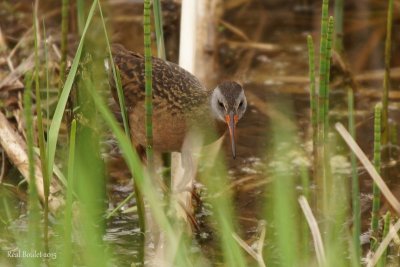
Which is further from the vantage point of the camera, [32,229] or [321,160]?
→ [321,160]

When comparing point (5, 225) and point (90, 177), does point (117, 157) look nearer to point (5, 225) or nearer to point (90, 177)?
point (5, 225)

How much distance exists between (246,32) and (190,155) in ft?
8.19

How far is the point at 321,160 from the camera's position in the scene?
3604 millimetres

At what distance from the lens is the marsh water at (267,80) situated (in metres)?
4.11

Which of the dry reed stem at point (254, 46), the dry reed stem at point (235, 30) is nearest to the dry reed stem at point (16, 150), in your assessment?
the dry reed stem at point (235, 30)

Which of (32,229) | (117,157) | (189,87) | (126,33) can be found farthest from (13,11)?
(32,229)

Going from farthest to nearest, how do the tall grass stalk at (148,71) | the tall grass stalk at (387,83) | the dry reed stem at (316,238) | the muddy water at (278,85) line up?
the muddy water at (278,85)
the tall grass stalk at (387,83)
the tall grass stalk at (148,71)
the dry reed stem at (316,238)

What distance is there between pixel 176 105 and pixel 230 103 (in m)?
0.28

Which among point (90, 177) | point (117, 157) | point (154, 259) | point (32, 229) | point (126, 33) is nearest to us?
point (90, 177)

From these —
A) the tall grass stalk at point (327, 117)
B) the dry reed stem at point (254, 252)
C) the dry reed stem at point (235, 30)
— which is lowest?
the dry reed stem at point (254, 252)

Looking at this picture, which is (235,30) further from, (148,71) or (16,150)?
(148,71)

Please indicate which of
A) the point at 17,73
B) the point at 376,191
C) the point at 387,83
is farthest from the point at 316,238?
the point at 17,73

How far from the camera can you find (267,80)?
5578 mm

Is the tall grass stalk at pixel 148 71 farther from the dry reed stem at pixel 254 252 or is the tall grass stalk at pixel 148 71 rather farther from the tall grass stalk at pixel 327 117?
the tall grass stalk at pixel 327 117
